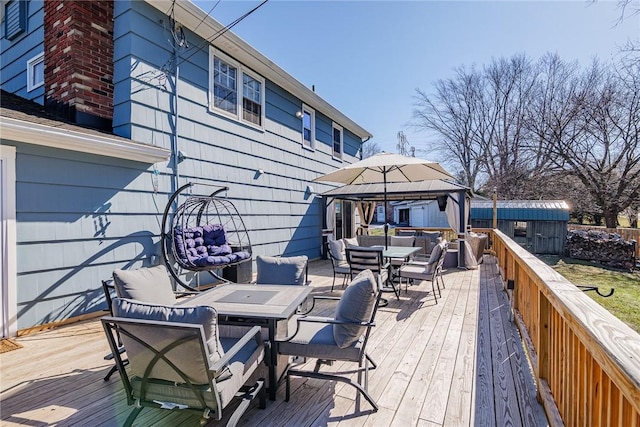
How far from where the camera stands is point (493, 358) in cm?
316

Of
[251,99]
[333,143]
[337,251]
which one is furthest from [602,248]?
[251,99]

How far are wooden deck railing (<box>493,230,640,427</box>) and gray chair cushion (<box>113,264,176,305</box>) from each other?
2.88 m

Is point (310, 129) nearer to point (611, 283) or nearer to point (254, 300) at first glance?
point (254, 300)

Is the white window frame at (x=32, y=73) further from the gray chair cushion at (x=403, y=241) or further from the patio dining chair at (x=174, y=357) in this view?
the gray chair cushion at (x=403, y=241)

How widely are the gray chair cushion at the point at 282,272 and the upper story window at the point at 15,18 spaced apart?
6209mm

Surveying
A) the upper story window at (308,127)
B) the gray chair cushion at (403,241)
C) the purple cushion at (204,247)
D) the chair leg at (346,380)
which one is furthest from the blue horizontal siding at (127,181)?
the chair leg at (346,380)

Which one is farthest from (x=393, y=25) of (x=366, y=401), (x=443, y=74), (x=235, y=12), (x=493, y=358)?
(x=443, y=74)

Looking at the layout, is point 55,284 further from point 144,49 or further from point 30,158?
point 144,49

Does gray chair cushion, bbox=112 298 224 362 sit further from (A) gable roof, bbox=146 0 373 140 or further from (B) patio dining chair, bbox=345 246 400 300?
(A) gable roof, bbox=146 0 373 140

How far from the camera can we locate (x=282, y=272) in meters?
3.56

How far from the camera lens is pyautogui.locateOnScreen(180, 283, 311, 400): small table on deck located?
2381 mm

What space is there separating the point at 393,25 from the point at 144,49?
18.8ft

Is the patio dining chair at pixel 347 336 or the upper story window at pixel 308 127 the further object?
the upper story window at pixel 308 127

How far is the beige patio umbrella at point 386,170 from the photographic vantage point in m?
5.09
